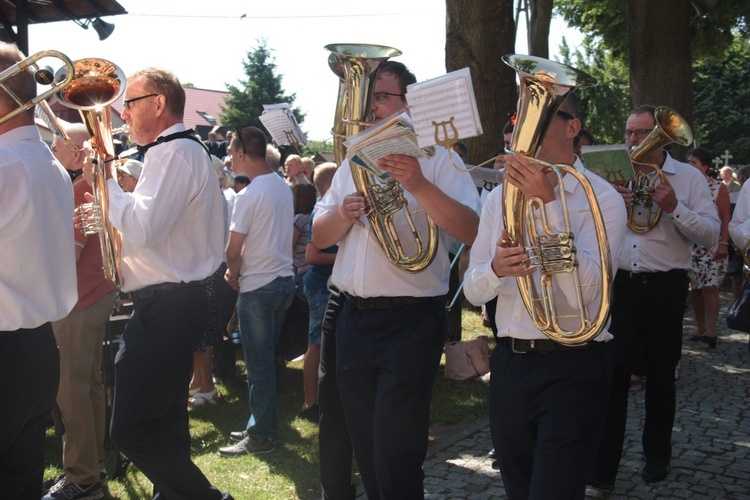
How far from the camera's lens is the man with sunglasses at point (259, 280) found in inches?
209

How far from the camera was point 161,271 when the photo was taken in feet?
11.8

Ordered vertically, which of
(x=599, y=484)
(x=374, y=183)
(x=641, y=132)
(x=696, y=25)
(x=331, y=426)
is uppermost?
(x=696, y=25)

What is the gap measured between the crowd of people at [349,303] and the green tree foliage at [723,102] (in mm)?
37310

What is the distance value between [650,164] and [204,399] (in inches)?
161

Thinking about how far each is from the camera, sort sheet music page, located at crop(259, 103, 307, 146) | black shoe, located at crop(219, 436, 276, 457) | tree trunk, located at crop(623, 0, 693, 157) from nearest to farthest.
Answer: black shoe, located at crop(219, 436, 276, 457), sheet music page, located at crop(259, 103, 307, 146), tree trunk, located at crop(623, 0, 693, 157)

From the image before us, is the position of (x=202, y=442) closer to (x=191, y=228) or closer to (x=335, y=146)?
(x=191, y=228)

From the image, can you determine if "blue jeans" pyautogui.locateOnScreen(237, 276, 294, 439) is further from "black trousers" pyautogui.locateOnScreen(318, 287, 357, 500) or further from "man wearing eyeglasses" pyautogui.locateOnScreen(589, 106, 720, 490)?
"man wearing eyeglasses" pyautogui.locateOnScreen(589, 106, 720, 490)

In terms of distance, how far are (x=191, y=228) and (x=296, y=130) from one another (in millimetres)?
2827

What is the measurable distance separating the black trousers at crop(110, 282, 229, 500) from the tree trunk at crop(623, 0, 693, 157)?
9.00m

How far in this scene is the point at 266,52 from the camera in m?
43.1

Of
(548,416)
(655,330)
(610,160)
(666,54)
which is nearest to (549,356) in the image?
(548,416)

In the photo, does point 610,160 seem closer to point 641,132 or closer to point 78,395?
point 641,132

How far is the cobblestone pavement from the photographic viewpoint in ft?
14.4

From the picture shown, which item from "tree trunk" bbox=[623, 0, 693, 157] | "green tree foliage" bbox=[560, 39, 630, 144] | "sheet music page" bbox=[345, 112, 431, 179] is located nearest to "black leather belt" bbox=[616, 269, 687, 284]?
"sheet music page" bbox=[345, 112, 431, 179]
